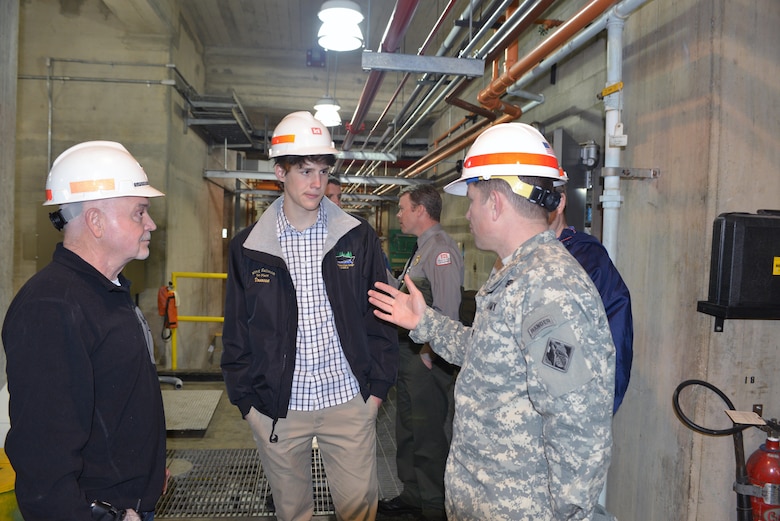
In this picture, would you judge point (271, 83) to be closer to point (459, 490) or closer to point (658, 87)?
point (658, 87)

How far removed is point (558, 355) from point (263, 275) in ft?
4.54

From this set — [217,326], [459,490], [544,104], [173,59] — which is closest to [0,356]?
[459,490]

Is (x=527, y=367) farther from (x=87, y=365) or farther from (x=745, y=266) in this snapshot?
(x=745, y=266)

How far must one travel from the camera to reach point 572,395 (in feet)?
4.74

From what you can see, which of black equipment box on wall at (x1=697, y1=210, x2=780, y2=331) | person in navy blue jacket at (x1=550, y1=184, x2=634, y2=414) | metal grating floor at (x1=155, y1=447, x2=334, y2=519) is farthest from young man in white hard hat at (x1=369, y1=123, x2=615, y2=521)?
metal grating floor at (x1=155, y1=447, x2=334, y2=519)

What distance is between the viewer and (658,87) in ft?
9.38

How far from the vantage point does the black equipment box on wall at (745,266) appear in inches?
92.7

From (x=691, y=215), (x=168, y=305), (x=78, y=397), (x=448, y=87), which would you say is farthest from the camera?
(x=168, y=305)

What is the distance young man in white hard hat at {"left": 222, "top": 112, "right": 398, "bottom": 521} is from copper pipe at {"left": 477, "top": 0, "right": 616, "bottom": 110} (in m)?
1.51

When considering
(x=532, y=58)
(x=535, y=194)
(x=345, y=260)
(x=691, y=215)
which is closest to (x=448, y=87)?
(x=532, y=58)

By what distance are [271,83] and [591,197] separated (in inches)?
290

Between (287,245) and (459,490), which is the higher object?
(287,245)

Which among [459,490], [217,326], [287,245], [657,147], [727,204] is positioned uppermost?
[657,147]

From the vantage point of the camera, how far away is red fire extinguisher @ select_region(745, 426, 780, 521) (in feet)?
7.72
